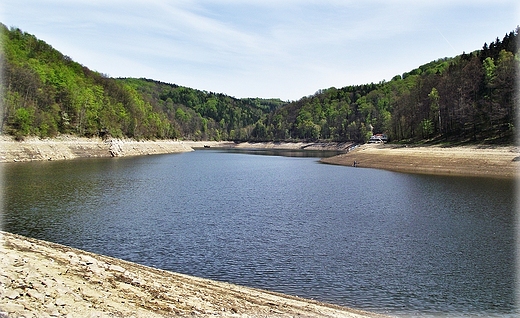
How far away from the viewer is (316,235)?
2005 centimetres

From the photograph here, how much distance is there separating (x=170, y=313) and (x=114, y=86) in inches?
5175

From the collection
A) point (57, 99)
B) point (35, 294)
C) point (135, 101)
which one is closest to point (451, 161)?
point (35, 294)

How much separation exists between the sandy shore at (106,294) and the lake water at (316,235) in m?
2.80

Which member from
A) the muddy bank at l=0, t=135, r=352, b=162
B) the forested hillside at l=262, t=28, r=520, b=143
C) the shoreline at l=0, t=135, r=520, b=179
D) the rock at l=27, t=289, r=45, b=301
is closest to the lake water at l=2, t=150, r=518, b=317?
the rock at l=27, t=289, r=45, b=301

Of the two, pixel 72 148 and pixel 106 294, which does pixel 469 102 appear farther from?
pixel 72 148

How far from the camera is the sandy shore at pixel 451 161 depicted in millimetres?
46500

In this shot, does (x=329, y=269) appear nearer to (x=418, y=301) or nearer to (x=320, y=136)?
(x=418, y=301)

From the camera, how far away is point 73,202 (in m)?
27.6

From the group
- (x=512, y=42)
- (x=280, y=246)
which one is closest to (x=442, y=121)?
(x=512, y=42)

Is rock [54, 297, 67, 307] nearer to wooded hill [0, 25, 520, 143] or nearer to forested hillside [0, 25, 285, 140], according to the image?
wooded hill [0, 25, 520, 143]

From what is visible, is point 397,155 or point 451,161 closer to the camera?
point 451,161

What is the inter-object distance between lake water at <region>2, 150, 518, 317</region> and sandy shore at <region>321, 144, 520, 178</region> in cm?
1216

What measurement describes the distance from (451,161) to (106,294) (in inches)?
2095

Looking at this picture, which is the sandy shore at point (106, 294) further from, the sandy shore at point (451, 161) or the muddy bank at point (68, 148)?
the muddy bank at point (68, 148)
